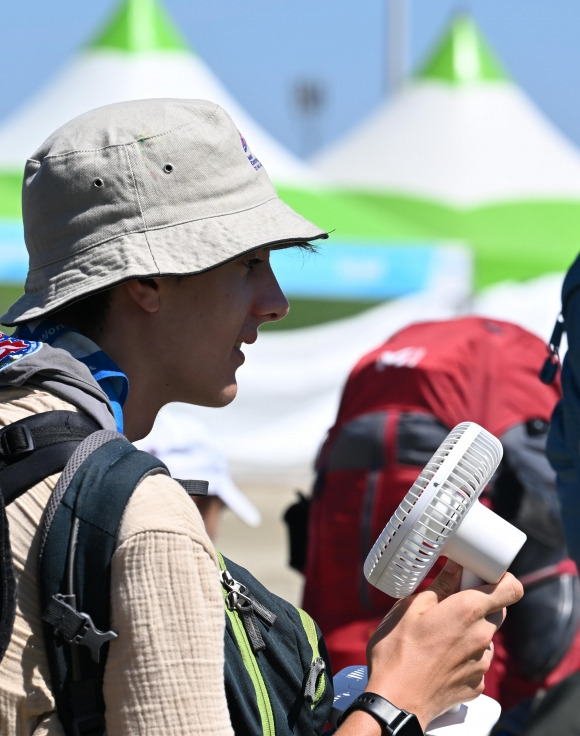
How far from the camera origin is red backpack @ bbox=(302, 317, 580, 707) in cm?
306

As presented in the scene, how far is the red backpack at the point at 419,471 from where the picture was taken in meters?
3.06

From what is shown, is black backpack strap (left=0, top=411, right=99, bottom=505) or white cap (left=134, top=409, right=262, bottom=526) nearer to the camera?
black backpack strap (left=0, top=411, right=99, bottom=505)

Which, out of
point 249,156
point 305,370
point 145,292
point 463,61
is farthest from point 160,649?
point 463,61

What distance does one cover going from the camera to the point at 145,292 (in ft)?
4.93

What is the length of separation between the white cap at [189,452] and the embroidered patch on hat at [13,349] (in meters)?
1.79

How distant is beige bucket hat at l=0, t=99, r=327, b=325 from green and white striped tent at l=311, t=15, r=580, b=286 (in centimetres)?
886

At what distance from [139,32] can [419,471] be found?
8.24 meters

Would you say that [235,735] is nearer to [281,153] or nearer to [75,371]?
[75,371]

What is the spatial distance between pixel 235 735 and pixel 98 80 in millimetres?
9259

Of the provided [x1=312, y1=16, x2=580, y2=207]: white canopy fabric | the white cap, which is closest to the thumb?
the white cap

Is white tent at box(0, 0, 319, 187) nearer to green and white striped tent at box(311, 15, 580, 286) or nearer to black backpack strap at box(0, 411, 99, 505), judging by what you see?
green and white striped tent at box(311, 15, 580, 286)

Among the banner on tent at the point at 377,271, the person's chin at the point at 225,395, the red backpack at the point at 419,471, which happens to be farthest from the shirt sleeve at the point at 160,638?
the banner on tent at the point at 377,271

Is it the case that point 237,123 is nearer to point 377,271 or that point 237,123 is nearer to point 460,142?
point 377,271

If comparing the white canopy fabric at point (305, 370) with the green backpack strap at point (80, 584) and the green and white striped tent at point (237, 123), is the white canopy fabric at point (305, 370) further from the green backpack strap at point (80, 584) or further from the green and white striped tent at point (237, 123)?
the green backpack strap at point (80, 584)
